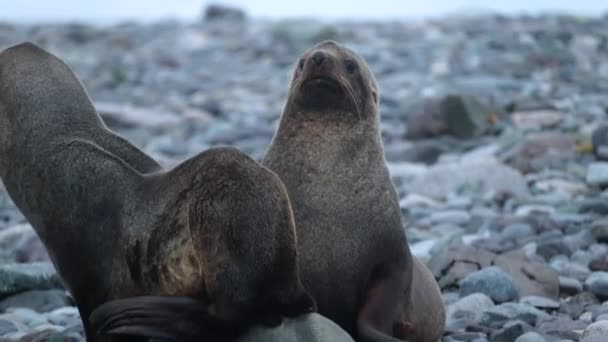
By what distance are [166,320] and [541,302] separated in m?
3.01

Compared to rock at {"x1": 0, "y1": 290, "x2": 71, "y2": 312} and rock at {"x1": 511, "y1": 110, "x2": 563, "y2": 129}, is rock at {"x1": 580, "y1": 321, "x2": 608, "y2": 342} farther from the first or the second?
rock at {"x1": 511, "y1": 110, "x2": 563, "y2": 129}

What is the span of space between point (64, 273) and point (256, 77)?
53.6ft

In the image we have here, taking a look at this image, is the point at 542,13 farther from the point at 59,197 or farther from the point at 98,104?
the point at 59,197

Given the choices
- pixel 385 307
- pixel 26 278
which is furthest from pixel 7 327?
pixel 385 307

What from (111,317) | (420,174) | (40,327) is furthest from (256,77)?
(111,317)

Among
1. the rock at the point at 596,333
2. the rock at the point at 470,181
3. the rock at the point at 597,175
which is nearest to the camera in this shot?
the rock at the point at 596,333

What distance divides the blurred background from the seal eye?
1589 millimetres

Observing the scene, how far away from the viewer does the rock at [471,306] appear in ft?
24.4

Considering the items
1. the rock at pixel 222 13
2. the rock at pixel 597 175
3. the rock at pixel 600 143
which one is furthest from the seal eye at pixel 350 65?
the rock at pixel 222 13

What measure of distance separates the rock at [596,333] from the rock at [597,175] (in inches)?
205

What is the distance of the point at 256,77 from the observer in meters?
22.1

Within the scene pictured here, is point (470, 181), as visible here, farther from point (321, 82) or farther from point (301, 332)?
point (301, 332)

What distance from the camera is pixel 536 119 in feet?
50.2

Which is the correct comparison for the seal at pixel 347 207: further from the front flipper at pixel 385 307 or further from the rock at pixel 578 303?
A: the rock at pixel 578 303
